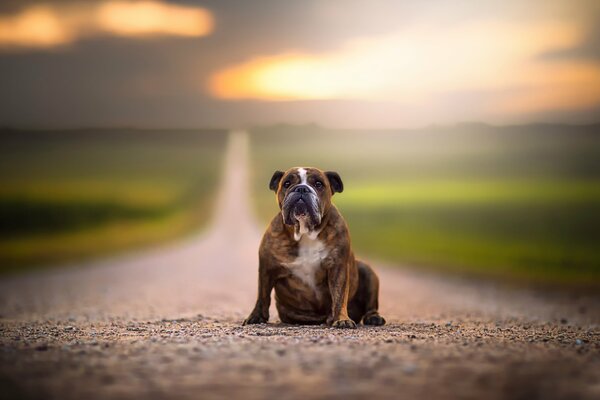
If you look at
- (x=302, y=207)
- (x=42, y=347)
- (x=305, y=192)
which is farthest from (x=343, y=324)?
(x=42, y=347)

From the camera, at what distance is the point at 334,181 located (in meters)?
9.61

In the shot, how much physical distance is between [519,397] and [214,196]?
4946 cm

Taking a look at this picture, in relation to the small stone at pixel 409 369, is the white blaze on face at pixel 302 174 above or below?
above

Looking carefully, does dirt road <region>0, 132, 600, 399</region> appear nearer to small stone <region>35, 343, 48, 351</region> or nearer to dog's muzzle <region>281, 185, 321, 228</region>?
small stone <region>35, 343, 48, 351</region>

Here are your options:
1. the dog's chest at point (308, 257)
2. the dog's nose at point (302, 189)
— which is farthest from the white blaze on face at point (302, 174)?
the dog's chest at point (308, 257)

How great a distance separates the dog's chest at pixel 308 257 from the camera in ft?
29.8

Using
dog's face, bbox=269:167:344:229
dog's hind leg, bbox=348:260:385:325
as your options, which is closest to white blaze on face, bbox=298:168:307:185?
dog's face, bbox=269:167:344:229

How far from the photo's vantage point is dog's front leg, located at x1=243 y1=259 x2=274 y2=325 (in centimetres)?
931

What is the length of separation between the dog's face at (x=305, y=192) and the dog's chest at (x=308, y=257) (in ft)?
0.78

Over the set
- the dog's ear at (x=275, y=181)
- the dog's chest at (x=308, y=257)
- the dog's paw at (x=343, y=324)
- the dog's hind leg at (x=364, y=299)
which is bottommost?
the dog's paw at (x=343, y=324)

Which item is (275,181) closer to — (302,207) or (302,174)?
(302,174)


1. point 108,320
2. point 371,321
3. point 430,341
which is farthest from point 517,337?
point 108,320

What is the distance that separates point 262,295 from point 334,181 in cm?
166

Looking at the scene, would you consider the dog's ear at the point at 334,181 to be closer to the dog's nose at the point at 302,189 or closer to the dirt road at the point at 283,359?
the dog's nose at the point at 302,189
